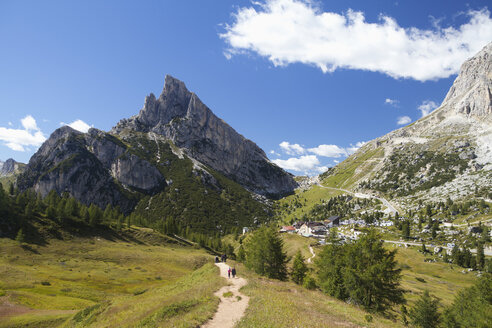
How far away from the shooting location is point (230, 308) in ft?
79.5

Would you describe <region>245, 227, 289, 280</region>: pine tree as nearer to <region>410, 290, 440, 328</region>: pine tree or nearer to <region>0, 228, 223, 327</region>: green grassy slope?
<region>0, 228, 223, 327</region>: green grassy slope

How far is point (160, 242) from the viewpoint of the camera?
138m

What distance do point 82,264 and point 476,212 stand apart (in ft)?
886

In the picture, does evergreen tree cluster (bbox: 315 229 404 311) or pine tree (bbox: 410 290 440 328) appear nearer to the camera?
evergreen tree cluster (bbox: 315 229 404 311)

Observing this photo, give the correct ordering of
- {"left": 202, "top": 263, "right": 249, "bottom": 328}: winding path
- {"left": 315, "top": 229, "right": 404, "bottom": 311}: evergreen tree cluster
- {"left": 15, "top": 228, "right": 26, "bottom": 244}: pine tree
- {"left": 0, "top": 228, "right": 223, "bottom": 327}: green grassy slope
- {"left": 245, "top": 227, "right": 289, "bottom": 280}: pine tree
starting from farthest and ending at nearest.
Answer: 1. {"left": 15, "top": 228, "right": 26, "bottom": 244}: pine tree
2. {"left": 245, "top": 227, "right": 289, "bottom": 280}: pine tree
3. {"left": 315, "top": 229, "right": 404, "bottom": 311}: evergreen tree cluster
4. {"left": 0, "top": 228, "right": 223, "bottom": 327}: green grassy slope
5. {"left": 202, "top": 263, "right": 249, "bottom": 328}: winding path

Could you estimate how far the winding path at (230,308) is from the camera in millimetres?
20625

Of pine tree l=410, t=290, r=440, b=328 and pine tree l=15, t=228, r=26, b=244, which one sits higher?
pine tree l=410, t=290, r=440, b=328

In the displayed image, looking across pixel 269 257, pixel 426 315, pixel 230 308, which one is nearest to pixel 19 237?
pixel 269 257

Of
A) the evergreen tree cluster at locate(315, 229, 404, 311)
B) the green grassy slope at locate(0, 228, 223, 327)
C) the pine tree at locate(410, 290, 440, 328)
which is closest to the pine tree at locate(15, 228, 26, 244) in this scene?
the green grassy slope at locate(0, 228, 223, 327)

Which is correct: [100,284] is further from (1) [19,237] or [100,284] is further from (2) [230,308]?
(2) [230,308]

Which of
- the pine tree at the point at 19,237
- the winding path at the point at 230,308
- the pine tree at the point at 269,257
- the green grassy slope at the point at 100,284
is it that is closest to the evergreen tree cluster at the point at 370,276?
the pine tree at the point at 269,257

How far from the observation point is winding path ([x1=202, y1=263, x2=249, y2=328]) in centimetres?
2062

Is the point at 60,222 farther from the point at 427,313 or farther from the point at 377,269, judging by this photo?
the point at 427,313

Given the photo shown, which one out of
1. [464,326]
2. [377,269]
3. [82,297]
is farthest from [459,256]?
[82,297]
